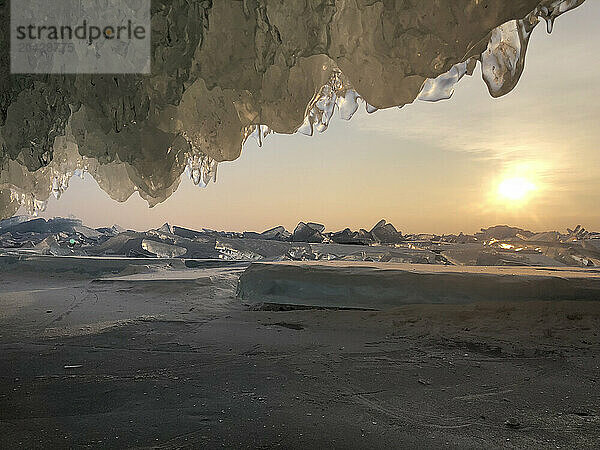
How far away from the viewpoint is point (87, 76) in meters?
4.07

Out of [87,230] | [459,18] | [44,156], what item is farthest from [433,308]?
[87,230]

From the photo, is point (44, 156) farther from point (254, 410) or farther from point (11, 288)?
point (254, 410)

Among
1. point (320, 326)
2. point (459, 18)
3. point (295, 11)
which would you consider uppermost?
point (295, 11)

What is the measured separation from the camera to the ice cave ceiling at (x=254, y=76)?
118 inches

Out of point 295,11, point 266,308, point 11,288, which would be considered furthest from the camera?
point 11,288

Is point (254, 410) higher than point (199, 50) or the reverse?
the reverse

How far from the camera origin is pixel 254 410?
1769 millimetres

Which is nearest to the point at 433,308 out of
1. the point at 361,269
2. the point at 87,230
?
the point at 361,269

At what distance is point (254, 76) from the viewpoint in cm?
384

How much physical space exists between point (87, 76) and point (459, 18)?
312cm

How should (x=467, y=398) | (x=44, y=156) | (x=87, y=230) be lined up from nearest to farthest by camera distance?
(x=467, y=398) < (x=44, y=156) < (x=87, y=230)

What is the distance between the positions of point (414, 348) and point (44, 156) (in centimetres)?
420

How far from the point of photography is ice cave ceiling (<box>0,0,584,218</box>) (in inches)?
118

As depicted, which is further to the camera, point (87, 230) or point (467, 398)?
point (87, 230)
